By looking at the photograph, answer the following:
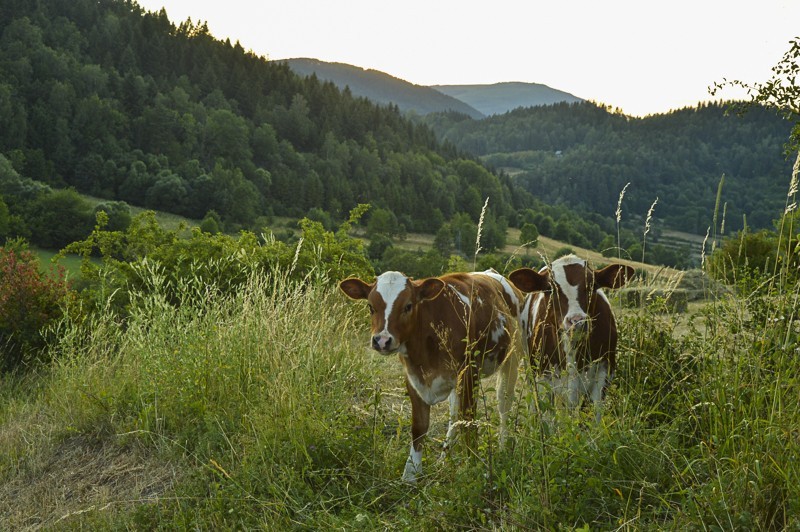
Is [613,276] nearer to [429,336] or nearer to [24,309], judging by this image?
[429,336]

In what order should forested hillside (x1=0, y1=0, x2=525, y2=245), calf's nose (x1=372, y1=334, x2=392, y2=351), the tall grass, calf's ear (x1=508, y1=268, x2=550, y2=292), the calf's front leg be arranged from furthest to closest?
forested hillside (x1=0, y1=0, x2=525, y2=245)
calf's ear (x1=508, y1=268, x2=550, y2=292)
calf's nose (x1=372, y1=334, x2=392, y2=351)
the calf's front leg
the tall grass

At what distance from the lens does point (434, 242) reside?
106m

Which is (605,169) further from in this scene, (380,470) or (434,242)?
(380,470)

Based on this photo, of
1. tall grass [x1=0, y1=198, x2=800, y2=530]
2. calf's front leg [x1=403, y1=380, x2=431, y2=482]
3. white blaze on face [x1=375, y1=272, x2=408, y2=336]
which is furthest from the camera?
white blaze on face [x1=375, y1=272, x2=408, y2=336]

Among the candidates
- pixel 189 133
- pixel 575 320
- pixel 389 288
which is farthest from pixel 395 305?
pixel 189 133

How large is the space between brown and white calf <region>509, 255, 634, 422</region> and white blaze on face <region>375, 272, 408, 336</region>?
93cm

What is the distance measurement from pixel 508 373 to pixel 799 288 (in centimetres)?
247

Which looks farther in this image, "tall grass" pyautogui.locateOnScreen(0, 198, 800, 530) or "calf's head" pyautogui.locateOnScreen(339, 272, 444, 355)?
"calf's head" pyautogui.locateOnScreen(339, 272, 444, 355)

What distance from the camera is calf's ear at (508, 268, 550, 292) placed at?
562 centimetres

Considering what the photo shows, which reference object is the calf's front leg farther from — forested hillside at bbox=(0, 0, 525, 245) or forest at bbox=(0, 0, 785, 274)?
forested hillside at bbox=(0, 0, 525, 245)

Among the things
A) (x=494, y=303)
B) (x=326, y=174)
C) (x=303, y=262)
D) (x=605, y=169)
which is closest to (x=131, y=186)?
(x=326, y=174)

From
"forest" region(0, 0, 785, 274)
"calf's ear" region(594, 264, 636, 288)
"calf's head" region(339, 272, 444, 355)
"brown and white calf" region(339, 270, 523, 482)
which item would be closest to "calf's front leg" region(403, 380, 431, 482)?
"brown and white calf" region(339, 270, 523, 482)

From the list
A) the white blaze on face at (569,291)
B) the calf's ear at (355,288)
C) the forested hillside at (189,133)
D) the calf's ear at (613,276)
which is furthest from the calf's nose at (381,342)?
the forested hillside at (189,133)

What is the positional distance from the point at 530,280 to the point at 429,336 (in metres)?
1.01
